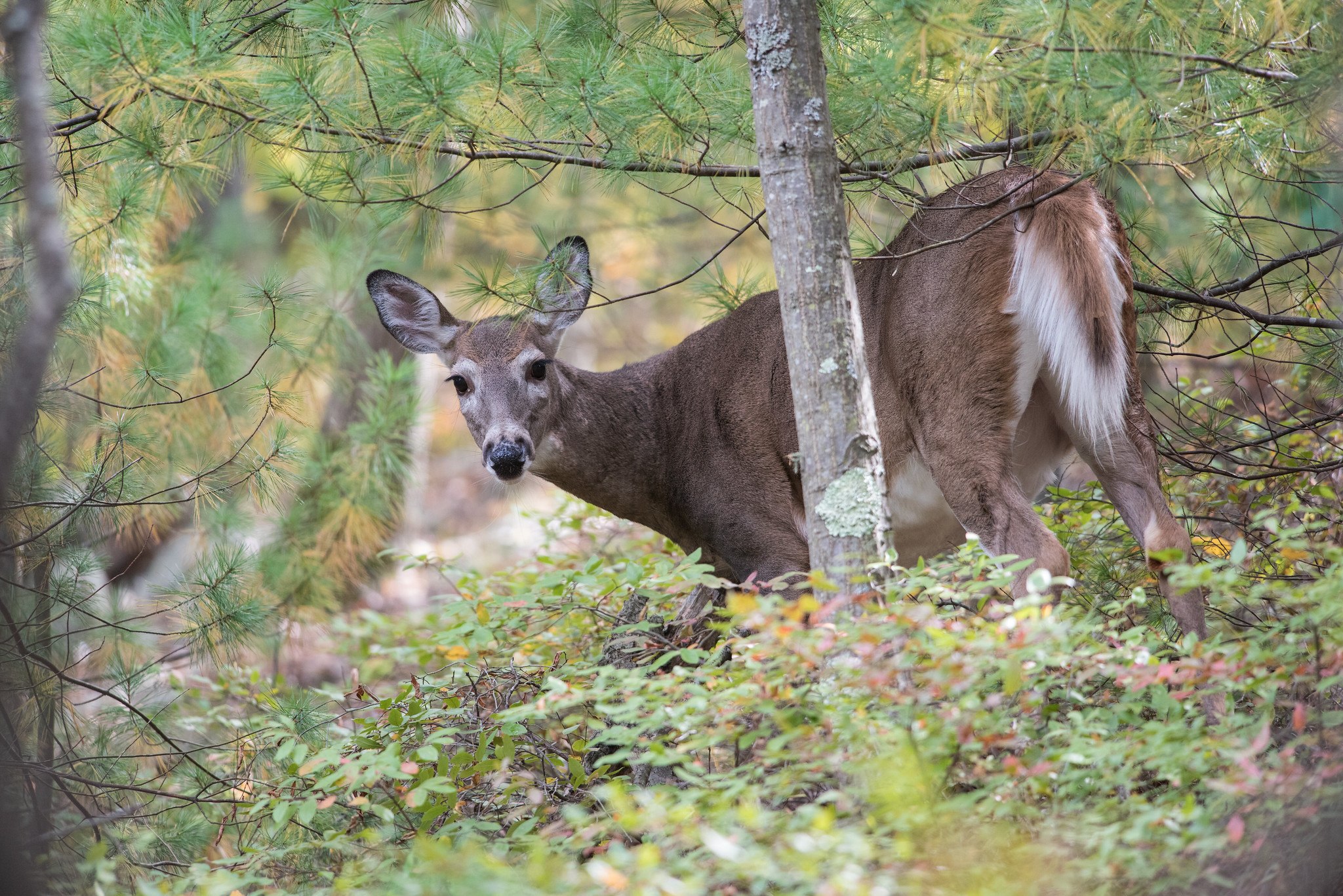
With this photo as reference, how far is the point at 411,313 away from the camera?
5.54m

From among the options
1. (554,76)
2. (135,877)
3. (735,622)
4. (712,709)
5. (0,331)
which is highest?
(554,76)

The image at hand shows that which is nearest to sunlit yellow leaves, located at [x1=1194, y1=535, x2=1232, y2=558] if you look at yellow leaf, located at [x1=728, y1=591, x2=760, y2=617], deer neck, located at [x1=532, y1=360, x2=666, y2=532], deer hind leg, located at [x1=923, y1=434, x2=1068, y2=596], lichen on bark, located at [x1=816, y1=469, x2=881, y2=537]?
deer hind leg, located at [x1=923, y1=434, x2=1068, y2=596]

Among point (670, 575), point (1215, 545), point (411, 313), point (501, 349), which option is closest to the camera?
point (670, 575)

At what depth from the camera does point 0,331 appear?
13.3 ft

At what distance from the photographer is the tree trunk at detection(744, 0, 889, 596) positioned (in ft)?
11.1

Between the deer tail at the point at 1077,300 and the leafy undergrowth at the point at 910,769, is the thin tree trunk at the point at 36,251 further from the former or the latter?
the deer tail at the point at 1077,300

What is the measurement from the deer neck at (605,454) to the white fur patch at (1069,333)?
72.5 inches

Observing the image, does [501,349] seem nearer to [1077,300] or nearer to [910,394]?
[910,394]

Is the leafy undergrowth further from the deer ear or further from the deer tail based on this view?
the deer ear

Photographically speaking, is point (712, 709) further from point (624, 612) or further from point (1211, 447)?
point (1211, 447)

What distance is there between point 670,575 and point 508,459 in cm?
150

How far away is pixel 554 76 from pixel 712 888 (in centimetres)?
297

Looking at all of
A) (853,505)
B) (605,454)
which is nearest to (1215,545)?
(853,505)

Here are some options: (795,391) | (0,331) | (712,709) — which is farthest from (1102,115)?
(0,331)
